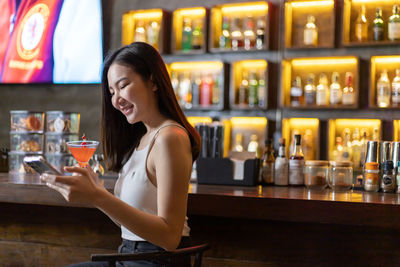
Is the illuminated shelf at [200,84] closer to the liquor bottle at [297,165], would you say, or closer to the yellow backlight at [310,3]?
the yellow backlight at [310,3]

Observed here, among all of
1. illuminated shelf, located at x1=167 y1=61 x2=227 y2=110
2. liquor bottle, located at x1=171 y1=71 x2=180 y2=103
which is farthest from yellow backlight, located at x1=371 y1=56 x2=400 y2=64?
liquor bottle, located at x1=171 y1=71 x2=180 y2=103

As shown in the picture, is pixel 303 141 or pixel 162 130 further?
pixel 303 141

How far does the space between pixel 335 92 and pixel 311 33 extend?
520 mm

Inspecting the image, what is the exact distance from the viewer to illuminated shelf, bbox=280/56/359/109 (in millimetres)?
3984

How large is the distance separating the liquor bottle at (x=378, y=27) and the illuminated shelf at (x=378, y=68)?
16 cm

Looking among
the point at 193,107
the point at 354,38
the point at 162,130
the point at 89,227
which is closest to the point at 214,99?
the point at 193,107

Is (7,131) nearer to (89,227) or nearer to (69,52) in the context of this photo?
(69,52)

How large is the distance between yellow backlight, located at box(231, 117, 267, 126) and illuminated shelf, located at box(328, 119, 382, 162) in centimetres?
56

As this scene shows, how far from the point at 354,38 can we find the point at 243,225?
2484 mm

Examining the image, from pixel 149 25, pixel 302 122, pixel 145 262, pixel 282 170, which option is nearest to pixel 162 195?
pixel 145 262

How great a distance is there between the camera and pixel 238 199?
6.15ft

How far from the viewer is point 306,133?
4078 mm

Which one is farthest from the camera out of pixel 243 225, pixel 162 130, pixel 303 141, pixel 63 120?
pixel 303 141

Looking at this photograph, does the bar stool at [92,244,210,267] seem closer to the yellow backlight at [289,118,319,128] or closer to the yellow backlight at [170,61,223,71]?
the yellow backlight at [289,118,319,128]
